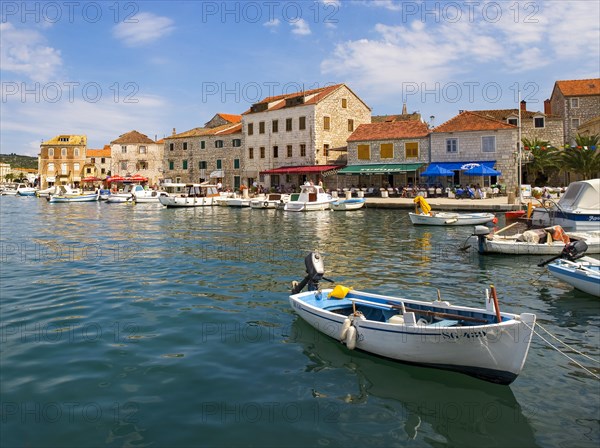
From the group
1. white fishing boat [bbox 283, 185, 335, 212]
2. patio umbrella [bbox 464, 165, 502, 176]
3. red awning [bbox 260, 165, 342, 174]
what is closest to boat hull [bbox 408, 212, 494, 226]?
white fishing boat [bbox 283, 185, 335, 212]

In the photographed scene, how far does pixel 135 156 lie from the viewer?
77.7 m

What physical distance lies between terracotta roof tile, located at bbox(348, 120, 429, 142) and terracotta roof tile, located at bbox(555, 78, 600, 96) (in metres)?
18.3

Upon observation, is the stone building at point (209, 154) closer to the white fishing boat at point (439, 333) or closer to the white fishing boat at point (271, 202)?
the white fishing boat at point (271, 202)

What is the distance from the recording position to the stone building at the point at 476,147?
39.4m

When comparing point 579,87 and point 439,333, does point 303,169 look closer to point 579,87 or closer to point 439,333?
point 579,87

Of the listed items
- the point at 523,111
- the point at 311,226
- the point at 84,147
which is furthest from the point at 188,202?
the point at 84,147

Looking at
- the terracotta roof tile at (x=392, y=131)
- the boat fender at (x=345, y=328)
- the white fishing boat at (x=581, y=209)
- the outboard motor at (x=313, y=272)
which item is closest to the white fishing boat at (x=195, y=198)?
the terracotta roof tile at (x=392, y=131)

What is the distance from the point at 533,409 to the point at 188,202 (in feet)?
131

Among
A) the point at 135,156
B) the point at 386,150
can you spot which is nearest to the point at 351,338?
the point at 386,150

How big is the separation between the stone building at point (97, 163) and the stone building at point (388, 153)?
204 feet

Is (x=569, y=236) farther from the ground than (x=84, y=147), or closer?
closer

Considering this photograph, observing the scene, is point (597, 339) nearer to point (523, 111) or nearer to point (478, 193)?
point (478, 193)

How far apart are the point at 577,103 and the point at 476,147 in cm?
1844

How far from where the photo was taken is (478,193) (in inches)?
1425
